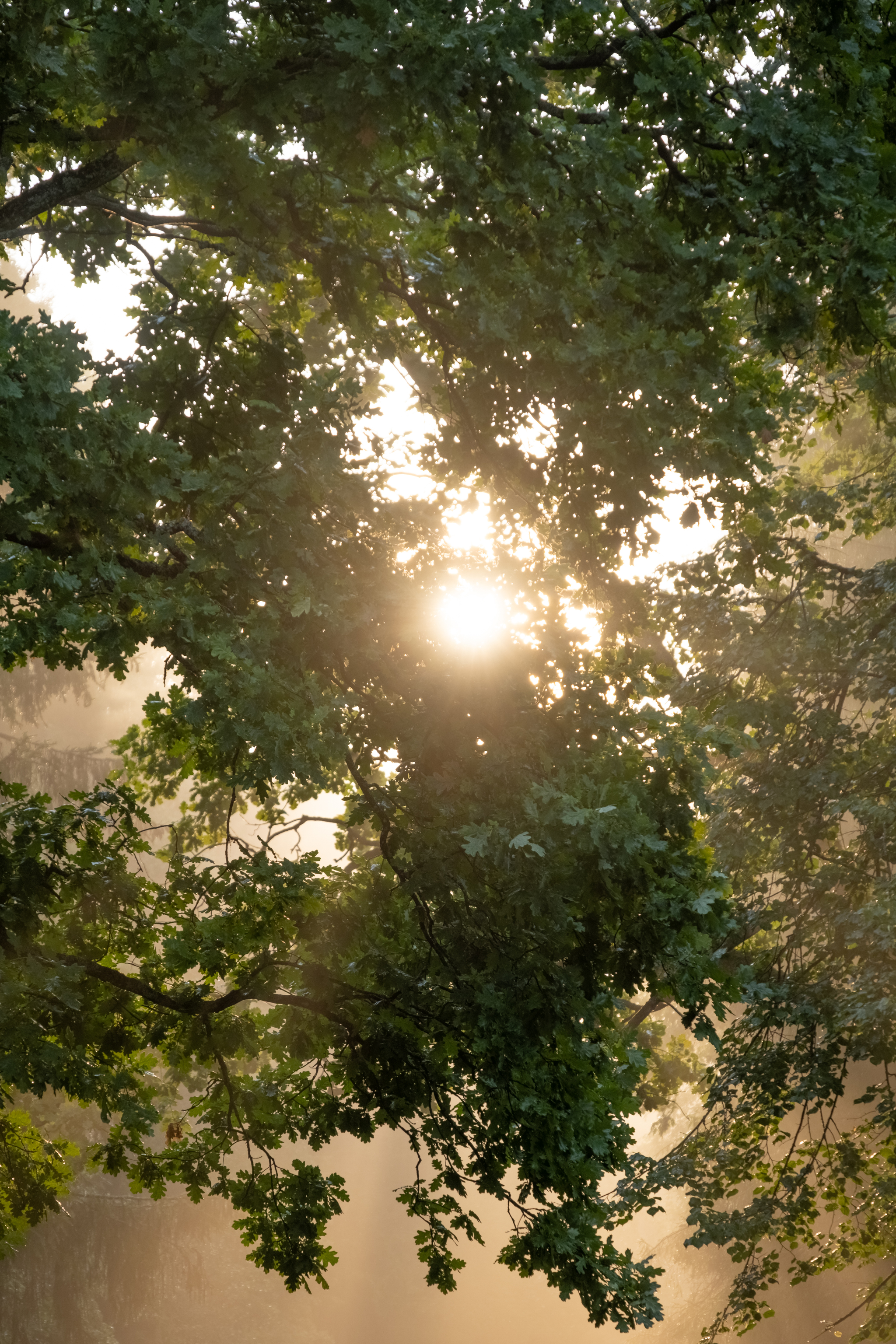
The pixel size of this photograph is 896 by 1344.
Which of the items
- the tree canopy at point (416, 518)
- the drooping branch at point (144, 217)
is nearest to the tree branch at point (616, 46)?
the tree canopy at point (416, 518)

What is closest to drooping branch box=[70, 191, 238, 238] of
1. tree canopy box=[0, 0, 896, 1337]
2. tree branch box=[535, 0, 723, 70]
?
tree canopy box=[0, 0, 896, 1337]

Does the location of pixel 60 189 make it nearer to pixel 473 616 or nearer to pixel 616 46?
pixel 616 46

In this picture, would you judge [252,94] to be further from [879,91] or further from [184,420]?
[879,91]

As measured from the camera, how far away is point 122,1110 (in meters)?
5.30

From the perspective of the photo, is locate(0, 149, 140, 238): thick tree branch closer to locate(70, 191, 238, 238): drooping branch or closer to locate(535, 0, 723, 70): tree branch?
locate(70, 191, 238, 238): drooping branch

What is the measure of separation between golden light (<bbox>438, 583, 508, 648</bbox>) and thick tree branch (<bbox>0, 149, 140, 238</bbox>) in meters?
2.73

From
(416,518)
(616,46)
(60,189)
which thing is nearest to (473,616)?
(416,518)

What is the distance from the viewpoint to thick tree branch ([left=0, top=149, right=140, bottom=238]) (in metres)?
5.37

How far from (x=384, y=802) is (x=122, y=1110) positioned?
202cm

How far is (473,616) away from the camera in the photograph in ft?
16.7

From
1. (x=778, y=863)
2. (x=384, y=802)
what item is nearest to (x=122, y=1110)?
(x=384, y=802)

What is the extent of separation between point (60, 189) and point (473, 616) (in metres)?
3.06

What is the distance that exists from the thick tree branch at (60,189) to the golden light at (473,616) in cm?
273

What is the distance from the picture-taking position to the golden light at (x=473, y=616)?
16.5 feet
